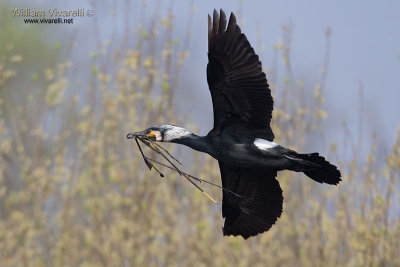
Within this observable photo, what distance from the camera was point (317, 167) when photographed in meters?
4.47

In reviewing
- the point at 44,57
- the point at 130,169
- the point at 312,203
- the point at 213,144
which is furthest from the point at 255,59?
the point at 44,57

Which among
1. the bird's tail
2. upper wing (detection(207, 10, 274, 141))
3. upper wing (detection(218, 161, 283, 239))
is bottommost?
upper wing (detection(218, 161, 283, 239))

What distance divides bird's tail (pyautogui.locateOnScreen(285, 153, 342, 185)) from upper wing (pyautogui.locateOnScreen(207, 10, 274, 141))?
223mm

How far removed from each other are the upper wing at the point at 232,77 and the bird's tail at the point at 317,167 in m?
0.22

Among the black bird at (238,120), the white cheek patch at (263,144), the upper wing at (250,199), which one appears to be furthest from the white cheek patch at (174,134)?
the upper wing at (250,199)

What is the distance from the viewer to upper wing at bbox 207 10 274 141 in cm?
452

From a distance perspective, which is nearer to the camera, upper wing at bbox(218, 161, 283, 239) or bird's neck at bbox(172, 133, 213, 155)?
bird's neck at bbox(172, 133, 213, 155)

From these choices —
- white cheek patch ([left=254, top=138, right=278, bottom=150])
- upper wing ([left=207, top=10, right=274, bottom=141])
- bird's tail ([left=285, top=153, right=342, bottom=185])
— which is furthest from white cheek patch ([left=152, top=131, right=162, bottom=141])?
bird's tail ([left=285, top=153, right=342, bottom=185])

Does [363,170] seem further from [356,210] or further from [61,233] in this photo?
[61,233]

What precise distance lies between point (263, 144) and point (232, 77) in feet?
1.37

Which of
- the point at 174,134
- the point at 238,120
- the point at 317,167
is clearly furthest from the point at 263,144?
the point at 174,134

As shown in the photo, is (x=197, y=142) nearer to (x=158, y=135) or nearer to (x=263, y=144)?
(x=158, y=135)

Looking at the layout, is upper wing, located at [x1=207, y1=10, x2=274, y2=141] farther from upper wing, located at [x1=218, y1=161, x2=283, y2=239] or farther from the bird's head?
upper wing, located at [x1=218, y1=161, x2=283, y2=239]

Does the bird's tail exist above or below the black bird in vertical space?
below
